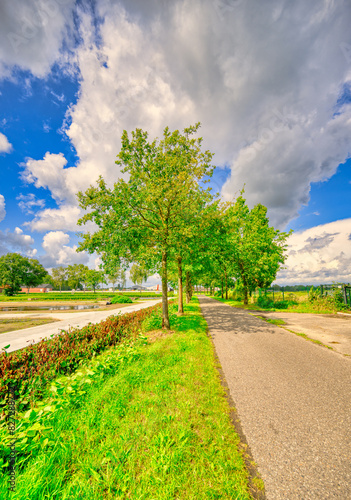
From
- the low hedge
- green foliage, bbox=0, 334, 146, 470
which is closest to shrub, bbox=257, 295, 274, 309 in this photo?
the low hedge

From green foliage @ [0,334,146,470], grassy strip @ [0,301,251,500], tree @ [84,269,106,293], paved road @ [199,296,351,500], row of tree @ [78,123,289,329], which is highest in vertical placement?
row of tree @ [78,123,289,329]

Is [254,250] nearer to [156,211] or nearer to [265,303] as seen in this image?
[265,303]

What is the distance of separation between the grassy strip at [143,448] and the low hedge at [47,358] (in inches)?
46.3

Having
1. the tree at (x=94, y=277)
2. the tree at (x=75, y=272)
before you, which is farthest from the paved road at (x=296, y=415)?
the tree at (x=75, y=272)

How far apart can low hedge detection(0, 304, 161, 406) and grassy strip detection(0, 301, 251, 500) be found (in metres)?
1.18

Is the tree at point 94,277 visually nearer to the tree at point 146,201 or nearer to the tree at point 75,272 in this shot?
the tree at point 146,201

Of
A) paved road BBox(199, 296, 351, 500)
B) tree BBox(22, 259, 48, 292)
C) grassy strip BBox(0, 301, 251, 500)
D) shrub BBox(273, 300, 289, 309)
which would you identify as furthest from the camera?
tree BBox(22, 259, 48, 292)

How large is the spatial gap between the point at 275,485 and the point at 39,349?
17.9 feet

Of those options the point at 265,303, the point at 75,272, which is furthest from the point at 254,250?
the point at 75,272

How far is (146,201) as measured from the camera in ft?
27.0

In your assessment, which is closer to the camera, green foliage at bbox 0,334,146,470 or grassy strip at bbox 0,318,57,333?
green foliage at bbox 0,334,146,470

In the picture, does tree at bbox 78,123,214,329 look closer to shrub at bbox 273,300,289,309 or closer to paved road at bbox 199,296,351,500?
paved road at bbox 199,296,351,500

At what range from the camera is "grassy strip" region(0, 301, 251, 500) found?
196 centimetres

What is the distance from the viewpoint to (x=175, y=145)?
360 inches
